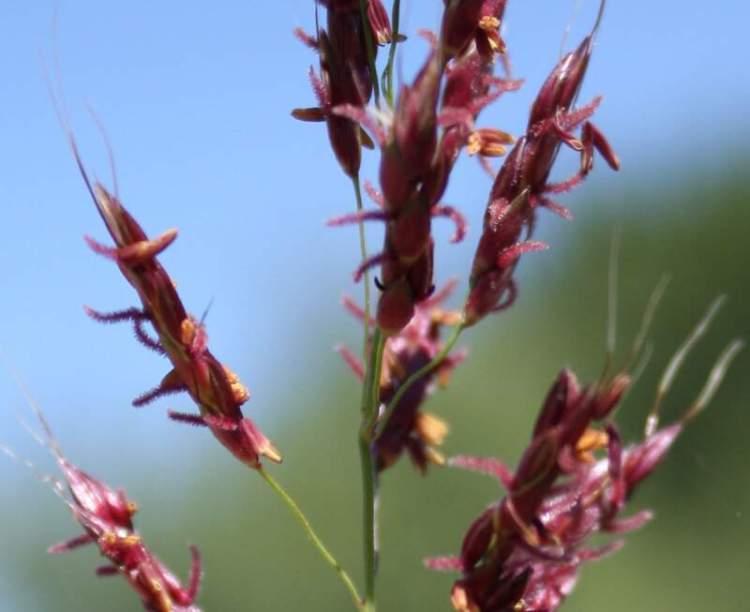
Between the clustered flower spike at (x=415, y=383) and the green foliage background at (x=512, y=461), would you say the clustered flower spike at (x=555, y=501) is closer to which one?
the clustered flower spike at (x=415, y=383)

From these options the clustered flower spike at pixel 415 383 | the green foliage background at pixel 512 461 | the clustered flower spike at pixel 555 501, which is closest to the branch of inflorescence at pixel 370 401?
the clustered flower spike at pixel 555 501

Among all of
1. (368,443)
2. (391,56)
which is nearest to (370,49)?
(391,56)

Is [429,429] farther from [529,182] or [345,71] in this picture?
[345,71]

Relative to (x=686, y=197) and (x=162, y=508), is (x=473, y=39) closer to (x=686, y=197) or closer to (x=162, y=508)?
(x=162, y=508)

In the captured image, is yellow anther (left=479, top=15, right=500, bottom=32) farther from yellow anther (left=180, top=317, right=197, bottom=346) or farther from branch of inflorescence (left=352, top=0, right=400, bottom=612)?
yellow anther (left=180, top=317, right=197, bottom=346)

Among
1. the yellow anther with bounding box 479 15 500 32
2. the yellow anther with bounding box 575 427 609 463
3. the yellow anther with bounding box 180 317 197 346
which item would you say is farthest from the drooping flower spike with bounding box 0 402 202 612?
the yellow anther with bounding box 479 15 500 32

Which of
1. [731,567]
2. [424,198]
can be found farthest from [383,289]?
[731,567]
